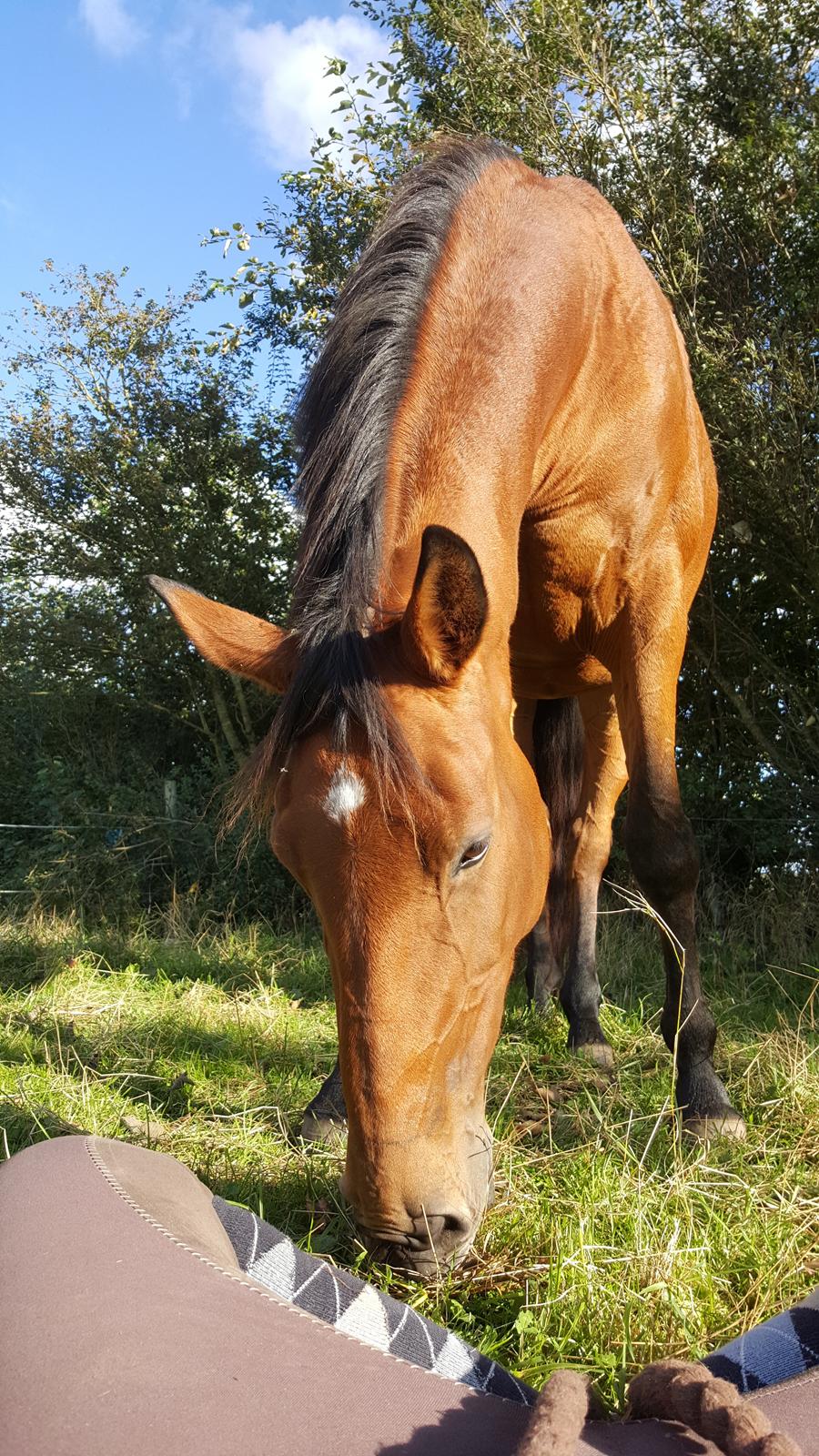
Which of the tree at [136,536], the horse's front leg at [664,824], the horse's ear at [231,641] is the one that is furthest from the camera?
the tree at [136,536]

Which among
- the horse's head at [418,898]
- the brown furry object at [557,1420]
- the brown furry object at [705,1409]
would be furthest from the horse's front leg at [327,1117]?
the brown furry object at [557,1420]

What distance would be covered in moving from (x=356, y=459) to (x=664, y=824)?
1513mm

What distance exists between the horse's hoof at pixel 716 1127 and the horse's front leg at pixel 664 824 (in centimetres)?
20

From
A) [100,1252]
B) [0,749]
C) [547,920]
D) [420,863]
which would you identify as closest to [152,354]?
[0,749]

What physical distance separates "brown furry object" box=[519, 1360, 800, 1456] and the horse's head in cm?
56

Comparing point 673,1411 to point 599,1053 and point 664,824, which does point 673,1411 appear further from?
point 599,1053

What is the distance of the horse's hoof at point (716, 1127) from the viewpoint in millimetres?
2500

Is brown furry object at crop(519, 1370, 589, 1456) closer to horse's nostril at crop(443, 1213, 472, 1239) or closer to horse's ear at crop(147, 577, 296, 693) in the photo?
horse's nostril at crop(443, 1213, 472, 1239)

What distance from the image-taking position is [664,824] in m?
2.98

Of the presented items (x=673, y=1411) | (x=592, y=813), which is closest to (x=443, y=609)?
(x=673, y=1411)

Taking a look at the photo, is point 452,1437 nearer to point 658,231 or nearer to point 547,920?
point 547,920

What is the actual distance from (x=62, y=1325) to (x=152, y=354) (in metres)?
8.75

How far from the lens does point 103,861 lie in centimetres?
793

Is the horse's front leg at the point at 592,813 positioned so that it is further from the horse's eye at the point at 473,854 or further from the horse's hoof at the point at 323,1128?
the horse's eye at the point at 473,854
